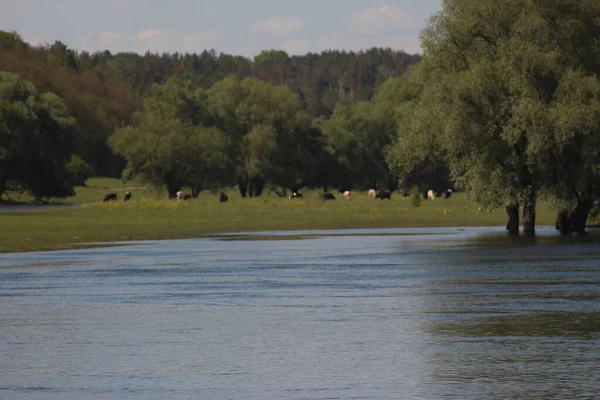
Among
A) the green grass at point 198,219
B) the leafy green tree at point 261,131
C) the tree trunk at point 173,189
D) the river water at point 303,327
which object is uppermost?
the leafy green tree at point 261,131

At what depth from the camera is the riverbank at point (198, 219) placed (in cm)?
6166

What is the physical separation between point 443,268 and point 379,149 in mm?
119703

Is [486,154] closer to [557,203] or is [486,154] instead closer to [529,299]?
[557,203]

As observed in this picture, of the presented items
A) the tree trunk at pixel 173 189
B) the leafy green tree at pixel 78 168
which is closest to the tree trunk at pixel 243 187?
the tree trunk at pixel 173 189

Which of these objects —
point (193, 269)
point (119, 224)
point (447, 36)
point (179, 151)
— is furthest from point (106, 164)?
point (193, 269)

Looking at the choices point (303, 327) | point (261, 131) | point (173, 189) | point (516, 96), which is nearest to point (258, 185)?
point (261, 131)

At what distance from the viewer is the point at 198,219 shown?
78.5m

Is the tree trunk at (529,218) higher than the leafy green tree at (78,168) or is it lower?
lower

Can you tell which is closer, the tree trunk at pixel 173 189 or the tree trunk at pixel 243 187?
the tree trunk at pixel 173 189

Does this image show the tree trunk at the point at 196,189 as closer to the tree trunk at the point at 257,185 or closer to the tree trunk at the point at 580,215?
the tree trunk at the point at 257,185

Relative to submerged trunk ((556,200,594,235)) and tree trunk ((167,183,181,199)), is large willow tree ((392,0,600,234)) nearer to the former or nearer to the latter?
submerged trunk ((556,200,594,235))

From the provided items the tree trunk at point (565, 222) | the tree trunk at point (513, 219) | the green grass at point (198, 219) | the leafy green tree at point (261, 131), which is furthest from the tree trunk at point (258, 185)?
the tree trunk at point (565, 222)

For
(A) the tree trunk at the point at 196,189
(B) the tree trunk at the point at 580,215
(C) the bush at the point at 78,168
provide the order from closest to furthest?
(B) the tree trunk at the point at 580,215
(A) the tree trunk at the point at 196,189
(C) the bush at the point at 78,168

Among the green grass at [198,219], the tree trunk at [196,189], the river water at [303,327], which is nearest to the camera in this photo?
the river water at [303,327]
